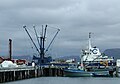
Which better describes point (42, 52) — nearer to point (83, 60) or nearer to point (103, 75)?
point (83, 60)

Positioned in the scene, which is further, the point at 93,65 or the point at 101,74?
the point at 93,65

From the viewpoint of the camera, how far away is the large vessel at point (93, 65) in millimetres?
115875

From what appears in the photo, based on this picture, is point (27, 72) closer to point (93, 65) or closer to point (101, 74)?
point (101, 74)

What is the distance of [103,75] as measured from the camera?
119 m

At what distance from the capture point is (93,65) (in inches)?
5231

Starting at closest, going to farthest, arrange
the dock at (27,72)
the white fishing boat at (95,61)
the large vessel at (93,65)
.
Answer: the dock at (27,72), the large vessel at (93,65), the white fishing boat at (95,61)

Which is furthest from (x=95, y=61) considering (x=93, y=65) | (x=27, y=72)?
(x=27, y=72)

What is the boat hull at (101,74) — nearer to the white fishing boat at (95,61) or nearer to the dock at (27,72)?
the white fishing boat at (95,61)

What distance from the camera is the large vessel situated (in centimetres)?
11588

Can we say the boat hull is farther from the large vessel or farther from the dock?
the dock

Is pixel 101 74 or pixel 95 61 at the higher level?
pixel 95 61

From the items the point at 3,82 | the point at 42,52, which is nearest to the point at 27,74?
the point at 3,82

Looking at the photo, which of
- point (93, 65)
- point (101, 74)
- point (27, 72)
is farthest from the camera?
point (93, 65)

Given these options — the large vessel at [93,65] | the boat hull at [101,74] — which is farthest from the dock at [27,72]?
the boat hull at [101,74]
